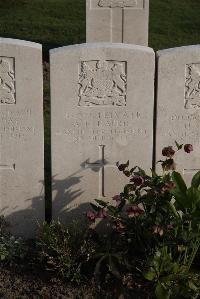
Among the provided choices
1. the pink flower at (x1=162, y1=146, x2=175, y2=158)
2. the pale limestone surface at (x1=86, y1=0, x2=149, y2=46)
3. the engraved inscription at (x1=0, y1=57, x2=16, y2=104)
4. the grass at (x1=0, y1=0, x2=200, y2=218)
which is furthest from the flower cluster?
the grass at (x1=0, y1=0, x2=200, y2=218)

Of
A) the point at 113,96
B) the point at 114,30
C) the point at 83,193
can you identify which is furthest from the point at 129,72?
the point at 114,30

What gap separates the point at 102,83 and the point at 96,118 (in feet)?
0.97

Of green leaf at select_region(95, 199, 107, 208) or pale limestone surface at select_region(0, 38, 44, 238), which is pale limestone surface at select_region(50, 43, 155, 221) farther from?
green leaf at select_region(95, 199, 107, 208)

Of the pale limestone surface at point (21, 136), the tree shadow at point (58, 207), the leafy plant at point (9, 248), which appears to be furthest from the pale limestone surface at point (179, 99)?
the leafy plant at point (9, 248)

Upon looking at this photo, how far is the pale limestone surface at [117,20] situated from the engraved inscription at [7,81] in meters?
4.68

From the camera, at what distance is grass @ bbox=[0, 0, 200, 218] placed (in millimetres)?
12633

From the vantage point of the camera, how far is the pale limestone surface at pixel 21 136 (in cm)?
480

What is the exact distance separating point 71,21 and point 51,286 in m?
10.0

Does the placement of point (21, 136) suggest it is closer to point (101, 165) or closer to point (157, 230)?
point (101, 165)

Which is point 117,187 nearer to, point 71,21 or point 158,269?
point 158,269

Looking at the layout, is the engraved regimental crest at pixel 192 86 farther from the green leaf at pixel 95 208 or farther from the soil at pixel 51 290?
the soil at pixel 51 290

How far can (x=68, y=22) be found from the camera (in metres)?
13.8

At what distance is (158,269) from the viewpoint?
4.44 m

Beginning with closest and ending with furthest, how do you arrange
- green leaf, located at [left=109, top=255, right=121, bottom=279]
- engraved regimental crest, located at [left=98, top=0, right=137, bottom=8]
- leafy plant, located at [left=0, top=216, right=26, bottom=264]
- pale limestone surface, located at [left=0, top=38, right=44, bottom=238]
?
green leaf, located at [left=109, top=255, right=121, bottom=279] < pale limestone surface, located at [left=0, top=38, right=44, bottom=238] < leafy plant, located at [left=0, top=216, right=26, bottom=264] < engraved regimental crest, located at [left=98, top=0, right=137, bottom=8]
